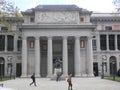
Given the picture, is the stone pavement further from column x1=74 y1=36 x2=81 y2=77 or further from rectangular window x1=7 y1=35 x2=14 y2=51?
rectangular window x1=7 y1=35 x2=14 y2=51

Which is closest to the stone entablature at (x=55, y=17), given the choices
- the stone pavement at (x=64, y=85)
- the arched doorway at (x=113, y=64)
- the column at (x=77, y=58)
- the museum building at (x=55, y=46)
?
the museum building at (x=55, y=46)

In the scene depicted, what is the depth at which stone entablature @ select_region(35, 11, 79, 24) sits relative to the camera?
3504 inches

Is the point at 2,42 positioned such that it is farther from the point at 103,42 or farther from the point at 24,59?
the point at 103,42

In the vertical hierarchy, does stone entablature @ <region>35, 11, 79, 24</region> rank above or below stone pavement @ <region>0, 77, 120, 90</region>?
above

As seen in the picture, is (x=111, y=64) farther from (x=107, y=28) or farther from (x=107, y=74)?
(x=107, y=28)

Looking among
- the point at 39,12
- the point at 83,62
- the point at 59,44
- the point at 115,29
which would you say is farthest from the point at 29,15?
the point at 115,29

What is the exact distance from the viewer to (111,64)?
102 metres

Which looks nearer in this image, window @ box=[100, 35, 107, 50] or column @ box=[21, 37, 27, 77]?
column @ box=[21, 37, 27, 77]

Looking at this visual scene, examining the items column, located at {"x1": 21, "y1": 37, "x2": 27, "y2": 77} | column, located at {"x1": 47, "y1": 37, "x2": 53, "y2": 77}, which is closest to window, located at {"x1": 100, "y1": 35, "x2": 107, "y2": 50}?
column, located at {"x1": 47, "y1": 37, "x2": 53, "y2": 77}

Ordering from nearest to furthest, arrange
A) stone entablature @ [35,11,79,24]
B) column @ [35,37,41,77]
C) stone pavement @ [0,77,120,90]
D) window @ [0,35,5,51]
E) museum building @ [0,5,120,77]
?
stone pavement @ [0,77,120,90] → column @ [35,37,41,77] → museum building @ [0,5,120,77] → stone entablature @ [35,11,79,24] → window @ [0,35,5,51]

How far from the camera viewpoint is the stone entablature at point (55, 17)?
89000mm

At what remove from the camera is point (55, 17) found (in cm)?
8931

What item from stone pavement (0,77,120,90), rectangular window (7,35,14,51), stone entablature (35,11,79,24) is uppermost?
stone entablature (35,11,79,24)

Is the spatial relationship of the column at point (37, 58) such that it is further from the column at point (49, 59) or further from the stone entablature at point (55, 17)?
the stone entablature at point (55, 17)
